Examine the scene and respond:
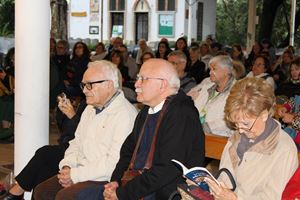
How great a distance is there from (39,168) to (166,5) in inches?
941

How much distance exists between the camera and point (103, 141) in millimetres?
3725

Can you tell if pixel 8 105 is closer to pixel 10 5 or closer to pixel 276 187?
pixel 276 187

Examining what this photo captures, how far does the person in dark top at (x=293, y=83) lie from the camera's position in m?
6.01

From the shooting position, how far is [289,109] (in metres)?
4.80

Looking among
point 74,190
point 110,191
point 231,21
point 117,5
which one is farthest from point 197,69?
point 117,5

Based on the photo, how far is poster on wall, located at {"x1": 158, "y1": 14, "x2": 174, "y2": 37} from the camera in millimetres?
26922

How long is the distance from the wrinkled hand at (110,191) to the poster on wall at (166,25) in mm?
23634

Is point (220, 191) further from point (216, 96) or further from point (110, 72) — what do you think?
point (216, 96)

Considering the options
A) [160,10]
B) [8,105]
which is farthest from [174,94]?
[160,10]

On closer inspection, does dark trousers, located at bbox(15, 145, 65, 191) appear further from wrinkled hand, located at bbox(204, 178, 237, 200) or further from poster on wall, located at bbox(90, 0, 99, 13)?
poster on wall, located at bbox(90, 0, 99, 13)

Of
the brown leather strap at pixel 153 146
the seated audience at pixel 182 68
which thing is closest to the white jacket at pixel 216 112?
the seated audience at pixel 182 68

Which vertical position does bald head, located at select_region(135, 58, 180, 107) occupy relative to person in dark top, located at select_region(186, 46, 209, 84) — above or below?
above

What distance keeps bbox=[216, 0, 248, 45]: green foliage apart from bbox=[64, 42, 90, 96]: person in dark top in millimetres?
13991

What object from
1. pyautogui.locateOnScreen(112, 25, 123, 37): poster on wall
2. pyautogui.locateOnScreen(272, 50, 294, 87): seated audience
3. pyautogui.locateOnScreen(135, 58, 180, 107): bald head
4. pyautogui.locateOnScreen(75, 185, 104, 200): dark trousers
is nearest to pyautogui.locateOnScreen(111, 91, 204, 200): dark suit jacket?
pyautogui.locateOnScreen(135, 58, 180, 107): bald head
